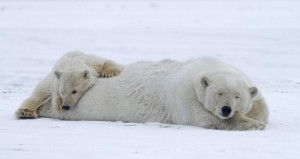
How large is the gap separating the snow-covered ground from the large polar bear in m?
0.23

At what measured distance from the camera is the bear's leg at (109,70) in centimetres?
805

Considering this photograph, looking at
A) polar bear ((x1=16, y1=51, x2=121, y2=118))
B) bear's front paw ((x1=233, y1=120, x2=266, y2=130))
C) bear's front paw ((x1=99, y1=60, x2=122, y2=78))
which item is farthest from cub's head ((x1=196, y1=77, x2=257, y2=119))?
polar bear ((x1=16, y1=51, x2=121, y2=118))

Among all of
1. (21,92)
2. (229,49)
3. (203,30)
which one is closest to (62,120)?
(21,92)

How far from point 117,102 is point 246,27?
1637cm

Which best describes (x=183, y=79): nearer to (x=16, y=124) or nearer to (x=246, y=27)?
(x=16, y=124)

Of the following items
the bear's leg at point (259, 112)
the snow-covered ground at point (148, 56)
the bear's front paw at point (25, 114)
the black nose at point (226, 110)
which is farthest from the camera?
the bear's front paw at point (25, 114)

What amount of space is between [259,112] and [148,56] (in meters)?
10.1

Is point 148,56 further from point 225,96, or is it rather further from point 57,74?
point 225,96

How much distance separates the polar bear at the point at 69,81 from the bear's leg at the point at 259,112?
1872 mm

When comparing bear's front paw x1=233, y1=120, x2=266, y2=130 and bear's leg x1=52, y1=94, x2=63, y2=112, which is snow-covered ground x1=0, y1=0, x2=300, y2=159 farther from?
bear's leg x1=52, y1=94, x2=63, y2=112

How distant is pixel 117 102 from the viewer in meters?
7.62

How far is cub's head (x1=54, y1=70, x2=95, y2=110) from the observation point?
7715mm

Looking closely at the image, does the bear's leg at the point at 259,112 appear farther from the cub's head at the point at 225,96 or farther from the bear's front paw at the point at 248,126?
the bear's front paw at the point at 248,126

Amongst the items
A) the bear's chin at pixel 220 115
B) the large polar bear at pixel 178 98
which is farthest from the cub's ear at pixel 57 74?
the bear's chin at pixel 220 115
